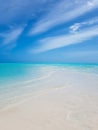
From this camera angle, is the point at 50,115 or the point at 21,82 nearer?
the point at 50,115

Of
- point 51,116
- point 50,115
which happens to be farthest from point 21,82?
point 51,116

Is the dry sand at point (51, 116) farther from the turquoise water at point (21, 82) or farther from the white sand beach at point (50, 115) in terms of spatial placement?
the turquoise water at point (21, 82)

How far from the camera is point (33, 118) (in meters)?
4.64

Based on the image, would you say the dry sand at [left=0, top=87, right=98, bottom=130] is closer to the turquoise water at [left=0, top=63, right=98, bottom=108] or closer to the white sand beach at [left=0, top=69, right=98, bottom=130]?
the white sand beach at [left=0, top=69, right=98, bottom=130]

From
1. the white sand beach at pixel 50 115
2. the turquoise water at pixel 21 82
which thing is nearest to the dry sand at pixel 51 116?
the white sand beach at pixel 50 115

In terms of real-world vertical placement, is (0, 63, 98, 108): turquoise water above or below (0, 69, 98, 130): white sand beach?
above

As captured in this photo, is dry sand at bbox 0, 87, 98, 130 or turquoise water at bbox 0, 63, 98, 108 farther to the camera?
turquoise water at bbox 0, 63, 98, 108

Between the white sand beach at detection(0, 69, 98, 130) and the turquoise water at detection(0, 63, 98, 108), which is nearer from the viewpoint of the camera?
the white sand beach at detection(0, 69, 98, 130)

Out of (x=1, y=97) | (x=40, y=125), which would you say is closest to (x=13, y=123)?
(x=40, y=125)

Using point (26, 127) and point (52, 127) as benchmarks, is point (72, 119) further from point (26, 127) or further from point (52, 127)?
point (26, 127)

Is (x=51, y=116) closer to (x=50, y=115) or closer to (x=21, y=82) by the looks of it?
(x=50, y=115)

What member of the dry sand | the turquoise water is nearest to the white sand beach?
the dry sand

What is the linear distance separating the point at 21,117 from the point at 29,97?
2.39 metres

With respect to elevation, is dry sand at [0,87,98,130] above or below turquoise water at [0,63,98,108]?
below
